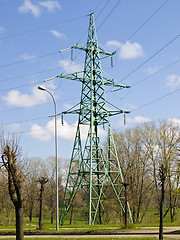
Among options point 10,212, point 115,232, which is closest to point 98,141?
point 115,232

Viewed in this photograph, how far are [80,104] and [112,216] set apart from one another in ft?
61.4

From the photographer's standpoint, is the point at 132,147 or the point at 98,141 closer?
the point at 98,141

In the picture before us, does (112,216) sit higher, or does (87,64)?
(87,64)

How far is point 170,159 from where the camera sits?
37844mm

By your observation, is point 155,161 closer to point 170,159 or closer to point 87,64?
point 170,159

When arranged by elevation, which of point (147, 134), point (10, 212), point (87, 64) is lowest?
point (10, 212)

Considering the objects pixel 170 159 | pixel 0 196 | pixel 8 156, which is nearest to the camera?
pixel 8 156

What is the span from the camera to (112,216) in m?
41.2

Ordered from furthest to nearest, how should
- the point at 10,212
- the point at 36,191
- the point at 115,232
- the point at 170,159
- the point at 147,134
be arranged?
the point at 36,191 < the point at 10,212 < the point at 147,134 < the point at 170,159 < the point at 115,232

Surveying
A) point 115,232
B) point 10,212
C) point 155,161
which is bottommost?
point 10,212

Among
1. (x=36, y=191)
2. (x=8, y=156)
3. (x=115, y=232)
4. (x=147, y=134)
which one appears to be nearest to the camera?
(x=8, y=156)

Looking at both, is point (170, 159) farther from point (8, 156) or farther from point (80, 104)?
point (8, 156)

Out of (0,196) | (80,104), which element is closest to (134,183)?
(80,104)

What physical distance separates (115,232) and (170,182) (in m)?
21.0
